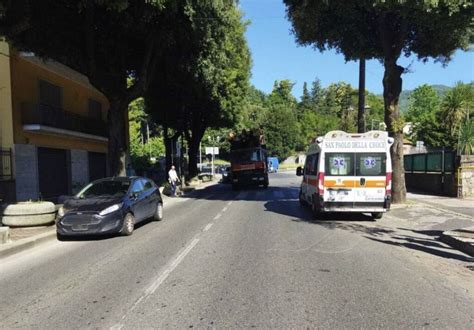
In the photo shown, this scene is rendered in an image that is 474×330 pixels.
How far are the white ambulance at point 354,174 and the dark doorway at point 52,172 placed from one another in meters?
15.4

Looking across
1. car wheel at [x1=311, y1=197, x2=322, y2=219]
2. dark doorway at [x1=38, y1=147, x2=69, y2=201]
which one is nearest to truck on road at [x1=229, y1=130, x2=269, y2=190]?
dark doorway at [x1=38, y1=147, x2=69, y2=201]

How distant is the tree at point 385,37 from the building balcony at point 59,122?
12.6m

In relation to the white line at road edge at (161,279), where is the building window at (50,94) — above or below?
above

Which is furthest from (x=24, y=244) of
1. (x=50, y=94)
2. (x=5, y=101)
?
(x=50, y=94)

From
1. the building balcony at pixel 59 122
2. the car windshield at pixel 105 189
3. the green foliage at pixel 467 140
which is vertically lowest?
the car windshield at pixel 105 189

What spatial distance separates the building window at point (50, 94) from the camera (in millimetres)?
26516

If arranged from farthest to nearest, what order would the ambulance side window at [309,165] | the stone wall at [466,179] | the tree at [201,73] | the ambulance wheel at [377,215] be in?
the stone wall at [466,179]
the tree at [201,73]
the ambulance side window at [309,165]
the ambulance wheel at [377,215]

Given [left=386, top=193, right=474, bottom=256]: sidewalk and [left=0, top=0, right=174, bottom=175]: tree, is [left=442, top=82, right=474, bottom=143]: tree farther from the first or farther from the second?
[left=0, top=0, right=174, bottom=175]: tree

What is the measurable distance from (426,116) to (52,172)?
208 feet

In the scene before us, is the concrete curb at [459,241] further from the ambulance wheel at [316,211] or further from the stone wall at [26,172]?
the stone wall at [26,172]

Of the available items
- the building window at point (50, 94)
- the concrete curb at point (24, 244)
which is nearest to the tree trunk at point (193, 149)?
the building window at point (50, 94)

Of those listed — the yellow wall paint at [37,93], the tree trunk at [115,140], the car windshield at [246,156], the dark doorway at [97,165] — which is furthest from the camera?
the car windshield at [246,156]

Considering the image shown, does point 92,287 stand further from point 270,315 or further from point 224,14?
point 224,14

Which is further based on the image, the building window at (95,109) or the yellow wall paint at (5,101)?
the building window at (95,109)
